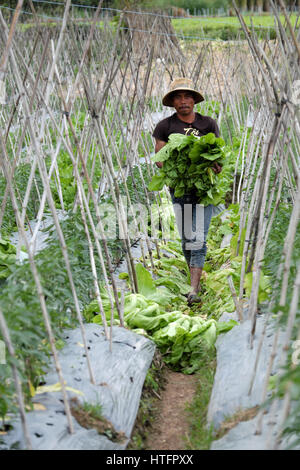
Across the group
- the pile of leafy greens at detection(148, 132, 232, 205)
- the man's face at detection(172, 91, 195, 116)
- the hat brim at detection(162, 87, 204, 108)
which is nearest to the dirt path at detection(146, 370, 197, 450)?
the pile of leafy greens at detection(148, 132, 232, 205)

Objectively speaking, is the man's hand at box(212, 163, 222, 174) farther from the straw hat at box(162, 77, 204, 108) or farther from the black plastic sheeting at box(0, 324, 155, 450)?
the black plastic sheeting at box(0, 324, 155, 450)

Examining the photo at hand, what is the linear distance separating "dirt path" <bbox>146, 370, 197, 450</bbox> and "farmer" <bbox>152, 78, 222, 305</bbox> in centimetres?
109

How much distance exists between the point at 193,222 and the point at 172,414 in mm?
1722

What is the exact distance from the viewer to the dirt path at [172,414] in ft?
9.32

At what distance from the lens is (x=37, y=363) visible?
2602mm

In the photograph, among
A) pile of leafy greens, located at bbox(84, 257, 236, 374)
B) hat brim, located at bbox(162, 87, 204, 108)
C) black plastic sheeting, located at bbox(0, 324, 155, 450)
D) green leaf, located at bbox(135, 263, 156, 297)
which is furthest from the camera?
hat brim, located at bbox(162, 87, 204, 108)

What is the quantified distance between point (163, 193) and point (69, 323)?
416 centimetres

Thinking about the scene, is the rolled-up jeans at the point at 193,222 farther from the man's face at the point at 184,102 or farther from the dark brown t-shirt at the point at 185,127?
the man's face at the point at 184,102

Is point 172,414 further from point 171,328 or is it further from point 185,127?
point 185,127

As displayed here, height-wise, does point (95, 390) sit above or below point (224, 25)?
below

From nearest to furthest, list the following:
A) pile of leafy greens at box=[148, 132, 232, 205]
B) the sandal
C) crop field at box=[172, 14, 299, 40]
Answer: pile of leafy greens at box=[148, 132, 232, 205]
the sandal
crop field at box=[172, 14, 299, 40]

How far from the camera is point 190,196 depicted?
437 cm

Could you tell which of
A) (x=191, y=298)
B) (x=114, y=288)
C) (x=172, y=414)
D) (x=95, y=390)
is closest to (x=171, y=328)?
(x=114, y=288)

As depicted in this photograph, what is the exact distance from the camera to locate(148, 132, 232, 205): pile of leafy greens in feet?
13.1
